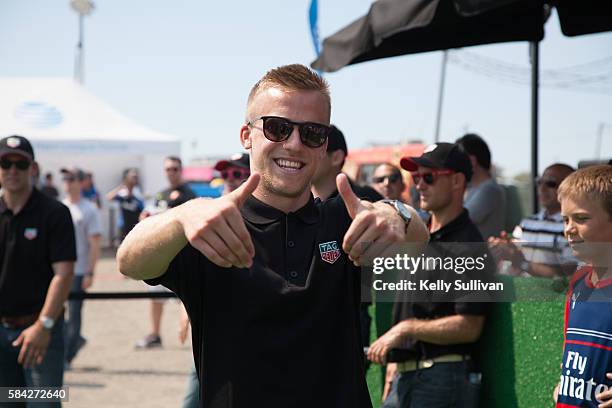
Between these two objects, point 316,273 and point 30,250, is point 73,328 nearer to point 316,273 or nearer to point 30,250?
point 30,250

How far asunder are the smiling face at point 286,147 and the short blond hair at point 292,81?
1 centimetres

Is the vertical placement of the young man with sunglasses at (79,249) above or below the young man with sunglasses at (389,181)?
below

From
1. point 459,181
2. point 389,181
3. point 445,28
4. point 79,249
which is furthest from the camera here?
point 79,249

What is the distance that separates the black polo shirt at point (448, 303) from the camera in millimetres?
3479

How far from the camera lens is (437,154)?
380cm

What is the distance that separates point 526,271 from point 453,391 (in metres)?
0.75

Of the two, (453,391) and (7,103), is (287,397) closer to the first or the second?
(453,391)

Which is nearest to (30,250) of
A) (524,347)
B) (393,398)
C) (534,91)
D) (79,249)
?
(393,398)

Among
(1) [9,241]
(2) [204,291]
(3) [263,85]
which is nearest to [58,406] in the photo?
(1) [9,241]

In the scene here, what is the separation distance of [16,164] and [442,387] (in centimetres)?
303

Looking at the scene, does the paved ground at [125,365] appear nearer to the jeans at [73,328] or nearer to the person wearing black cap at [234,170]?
the jeans at [73,328]

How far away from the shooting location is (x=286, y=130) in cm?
226

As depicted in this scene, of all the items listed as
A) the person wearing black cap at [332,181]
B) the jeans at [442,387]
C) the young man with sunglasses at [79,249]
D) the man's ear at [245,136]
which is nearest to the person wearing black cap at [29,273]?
the person wearing black cap at [332,181]

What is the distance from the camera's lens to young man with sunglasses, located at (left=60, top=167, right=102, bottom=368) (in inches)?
312
